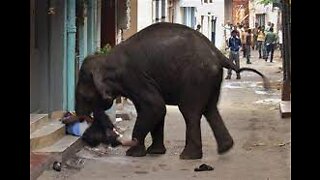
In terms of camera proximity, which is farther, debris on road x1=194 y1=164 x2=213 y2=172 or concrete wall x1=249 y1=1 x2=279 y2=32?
concrete wall x1=249 y1=1 x2=279 y2=32

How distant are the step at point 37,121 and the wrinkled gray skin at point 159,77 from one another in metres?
0.64

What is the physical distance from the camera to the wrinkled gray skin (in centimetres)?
816

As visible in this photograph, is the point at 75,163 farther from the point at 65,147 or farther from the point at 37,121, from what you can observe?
the point at 37,121

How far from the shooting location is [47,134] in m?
8.23

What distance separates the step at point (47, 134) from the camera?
788 centimetres

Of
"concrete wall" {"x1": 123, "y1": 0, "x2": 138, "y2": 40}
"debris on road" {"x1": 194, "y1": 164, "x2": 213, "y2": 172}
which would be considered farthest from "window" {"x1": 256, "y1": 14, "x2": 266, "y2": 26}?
"debris on road" {"x1": 194, "y1": 164, "x2": 213, "y2": 172}

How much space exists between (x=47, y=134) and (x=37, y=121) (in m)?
0.55

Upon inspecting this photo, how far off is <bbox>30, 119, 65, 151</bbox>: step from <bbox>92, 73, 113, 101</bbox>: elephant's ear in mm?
890

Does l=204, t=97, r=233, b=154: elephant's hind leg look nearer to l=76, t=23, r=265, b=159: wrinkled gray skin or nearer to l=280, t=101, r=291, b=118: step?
l=76, t=23, r=265, b=159: wrinkled gray skin

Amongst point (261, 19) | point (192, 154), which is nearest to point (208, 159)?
point (192, 154)

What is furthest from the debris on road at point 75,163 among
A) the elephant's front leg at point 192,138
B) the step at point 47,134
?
the elephant's front leg at point 192,138

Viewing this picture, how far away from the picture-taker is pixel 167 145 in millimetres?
9797
